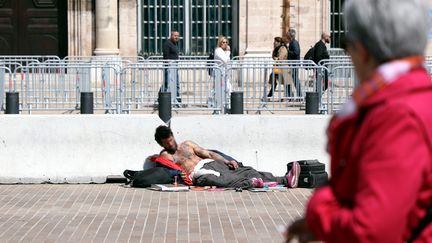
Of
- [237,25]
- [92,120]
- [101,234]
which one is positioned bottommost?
[101,234]

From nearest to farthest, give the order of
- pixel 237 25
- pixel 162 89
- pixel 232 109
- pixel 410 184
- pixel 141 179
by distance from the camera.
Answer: pixel 410 184 < pixel 141 179 < pixel 232 109 < pixel 162 89 < pixel 237 25

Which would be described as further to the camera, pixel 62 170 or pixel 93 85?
pixel 93 85

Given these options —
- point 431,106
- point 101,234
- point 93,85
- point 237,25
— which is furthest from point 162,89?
point 431,106

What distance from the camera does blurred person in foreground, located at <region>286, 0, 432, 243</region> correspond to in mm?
2990

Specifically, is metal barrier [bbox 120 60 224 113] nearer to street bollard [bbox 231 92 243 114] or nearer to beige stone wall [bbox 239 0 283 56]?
street bollard [bbox 231 92 243 114]

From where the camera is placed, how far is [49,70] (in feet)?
56.8

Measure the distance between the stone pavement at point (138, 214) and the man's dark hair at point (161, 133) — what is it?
2.06ft

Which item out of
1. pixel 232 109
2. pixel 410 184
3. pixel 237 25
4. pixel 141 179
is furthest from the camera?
pixel 237 25

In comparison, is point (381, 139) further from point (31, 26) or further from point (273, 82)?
point (31, 26)

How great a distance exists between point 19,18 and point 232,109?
1295cm

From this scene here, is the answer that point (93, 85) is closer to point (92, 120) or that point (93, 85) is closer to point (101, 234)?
point (92, 120)

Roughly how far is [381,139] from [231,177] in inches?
396

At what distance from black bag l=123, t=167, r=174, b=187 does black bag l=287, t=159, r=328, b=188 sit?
146cm

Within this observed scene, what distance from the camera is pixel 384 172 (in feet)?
9.79
